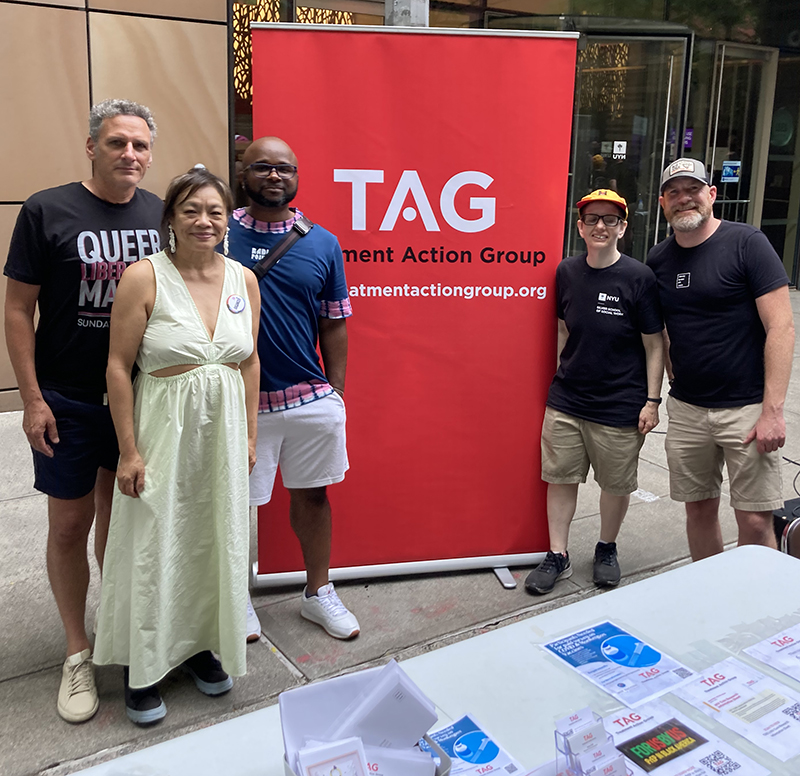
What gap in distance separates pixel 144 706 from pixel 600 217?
2.47m

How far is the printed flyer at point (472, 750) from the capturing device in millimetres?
1339

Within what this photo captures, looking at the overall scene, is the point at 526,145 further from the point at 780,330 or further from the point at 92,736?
the point at 92,736

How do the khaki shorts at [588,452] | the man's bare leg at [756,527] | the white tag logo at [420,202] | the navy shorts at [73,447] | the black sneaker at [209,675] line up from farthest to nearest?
the khaki shorts at [588,452] < the white tag logo at [420,202] < the man's bare leg at [756,527] < the black sneaker at [209,675] < the navy shorts at [73,447]

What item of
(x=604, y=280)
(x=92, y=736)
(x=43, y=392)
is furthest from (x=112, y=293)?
(x=604, y=280)

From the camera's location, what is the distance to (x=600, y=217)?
3326 millimetres

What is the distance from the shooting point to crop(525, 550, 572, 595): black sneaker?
365 centimetres

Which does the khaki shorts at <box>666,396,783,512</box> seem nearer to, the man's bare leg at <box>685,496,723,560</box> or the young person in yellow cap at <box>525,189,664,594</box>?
the man's bare leg at <box>685,496,723,560</box>

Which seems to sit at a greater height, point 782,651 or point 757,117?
point 757,117

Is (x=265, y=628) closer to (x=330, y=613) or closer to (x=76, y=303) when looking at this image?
(x=330, y=613)

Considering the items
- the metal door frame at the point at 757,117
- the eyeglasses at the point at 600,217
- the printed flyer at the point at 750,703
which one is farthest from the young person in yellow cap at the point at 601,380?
the metal door frame at the point at 757,117

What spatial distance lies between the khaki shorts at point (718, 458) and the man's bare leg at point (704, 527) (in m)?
0.06

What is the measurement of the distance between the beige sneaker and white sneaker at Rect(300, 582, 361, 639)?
87cm

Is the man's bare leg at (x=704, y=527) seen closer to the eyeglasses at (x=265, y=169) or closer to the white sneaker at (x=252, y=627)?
the white sneaker at (x=252, y=627)

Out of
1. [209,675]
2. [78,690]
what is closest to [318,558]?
[209,675]
